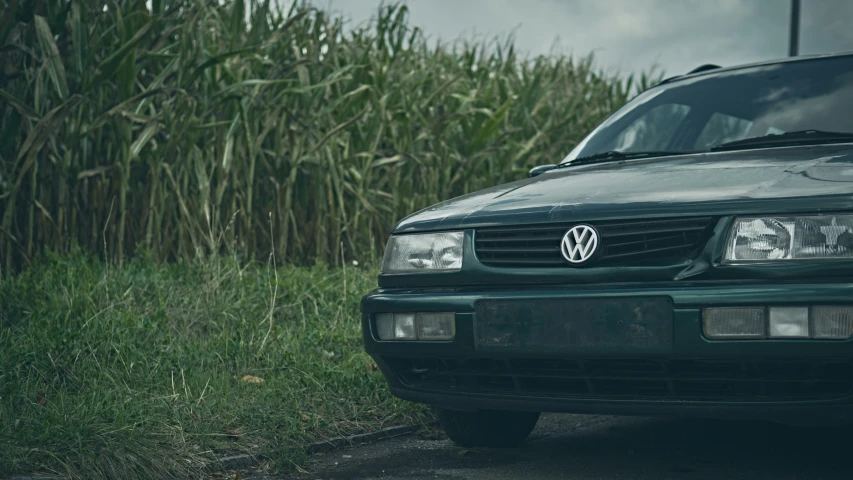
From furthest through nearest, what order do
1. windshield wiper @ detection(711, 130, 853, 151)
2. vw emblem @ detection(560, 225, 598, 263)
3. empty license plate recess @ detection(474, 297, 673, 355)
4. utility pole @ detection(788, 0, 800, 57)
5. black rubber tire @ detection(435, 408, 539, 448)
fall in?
utility pole @ detection(788, 0, 800, 57), black rubber tire @ detection(435, 408, 539, 448), windshield wiper @ detection(711, 130, 853, 151), vw emblem @ detection(560, 225, 598, 263), empty license plate recess @ detection(474, 297, 673, 355)

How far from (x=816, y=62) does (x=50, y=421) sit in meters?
3.01

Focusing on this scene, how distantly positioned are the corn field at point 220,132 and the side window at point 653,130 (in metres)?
2.23

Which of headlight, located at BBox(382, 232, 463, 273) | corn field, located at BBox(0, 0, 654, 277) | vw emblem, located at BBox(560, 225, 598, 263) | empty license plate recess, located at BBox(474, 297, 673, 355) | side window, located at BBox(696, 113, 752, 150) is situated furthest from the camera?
corn field, located at BBox(0, 0, 654, 277)

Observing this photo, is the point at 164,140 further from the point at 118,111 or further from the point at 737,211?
the point at 737,211

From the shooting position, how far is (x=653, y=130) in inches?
159

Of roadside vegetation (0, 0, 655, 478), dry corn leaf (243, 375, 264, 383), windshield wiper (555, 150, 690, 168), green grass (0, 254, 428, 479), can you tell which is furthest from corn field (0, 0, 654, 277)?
windshield wiper (555, 150, 690, 168)

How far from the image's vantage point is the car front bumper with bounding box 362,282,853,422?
256cm

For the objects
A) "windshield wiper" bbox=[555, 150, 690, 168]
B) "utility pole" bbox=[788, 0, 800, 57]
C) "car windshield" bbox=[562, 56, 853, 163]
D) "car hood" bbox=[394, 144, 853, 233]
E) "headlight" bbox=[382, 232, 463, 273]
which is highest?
"utility pole" bbox=[788, 0, 800, 57]

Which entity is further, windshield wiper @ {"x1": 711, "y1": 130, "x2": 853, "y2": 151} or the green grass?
windshield wiper @ {"x1": 711, "y1": 130, "x2": 853, "y2": 151}

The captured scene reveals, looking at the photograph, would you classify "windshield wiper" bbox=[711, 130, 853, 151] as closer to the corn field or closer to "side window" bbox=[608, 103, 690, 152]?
"side window" bbox=[608, 103, 690, 152]

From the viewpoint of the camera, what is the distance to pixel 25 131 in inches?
213

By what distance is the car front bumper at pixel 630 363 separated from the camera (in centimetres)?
256

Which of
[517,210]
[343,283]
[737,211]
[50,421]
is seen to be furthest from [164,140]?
[737,211]

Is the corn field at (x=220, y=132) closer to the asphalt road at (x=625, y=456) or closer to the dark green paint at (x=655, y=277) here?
the asphalt road at (x=625, y=456)
